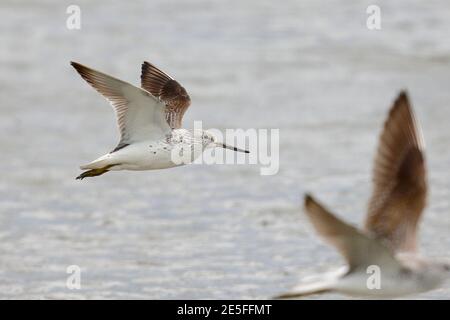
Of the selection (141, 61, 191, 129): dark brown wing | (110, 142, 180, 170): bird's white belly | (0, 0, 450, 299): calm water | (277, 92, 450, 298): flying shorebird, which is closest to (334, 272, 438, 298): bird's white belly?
(277, 92, 450, 298): flying shorebird

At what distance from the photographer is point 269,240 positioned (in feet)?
31.7

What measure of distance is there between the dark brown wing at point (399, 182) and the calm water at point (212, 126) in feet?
8.65

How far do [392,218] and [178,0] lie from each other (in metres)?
12.4

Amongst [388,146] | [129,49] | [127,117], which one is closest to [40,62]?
[129,49]

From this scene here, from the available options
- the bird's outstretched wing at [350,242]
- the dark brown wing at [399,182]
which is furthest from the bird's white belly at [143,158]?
the bird's outstretched wing at [350,242]

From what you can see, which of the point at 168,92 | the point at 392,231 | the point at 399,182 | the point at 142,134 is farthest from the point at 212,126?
the point at 392,231

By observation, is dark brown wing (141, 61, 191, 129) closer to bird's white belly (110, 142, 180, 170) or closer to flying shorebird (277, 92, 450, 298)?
bird's white belly (110, 142, 180, 170)

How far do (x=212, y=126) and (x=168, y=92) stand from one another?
4.52m

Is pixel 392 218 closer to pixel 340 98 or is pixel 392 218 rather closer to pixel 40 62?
pixel 340 98

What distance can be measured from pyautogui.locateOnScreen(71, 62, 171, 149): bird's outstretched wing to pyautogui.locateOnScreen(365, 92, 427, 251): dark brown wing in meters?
1.78

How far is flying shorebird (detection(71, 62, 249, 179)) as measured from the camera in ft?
23.0

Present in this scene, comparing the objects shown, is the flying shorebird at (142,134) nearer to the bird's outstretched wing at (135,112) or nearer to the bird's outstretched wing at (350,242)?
the bird's outstretched wing at (135,112)

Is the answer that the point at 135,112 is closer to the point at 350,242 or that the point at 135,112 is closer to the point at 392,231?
the point at 392,231

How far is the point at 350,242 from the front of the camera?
213 inches
